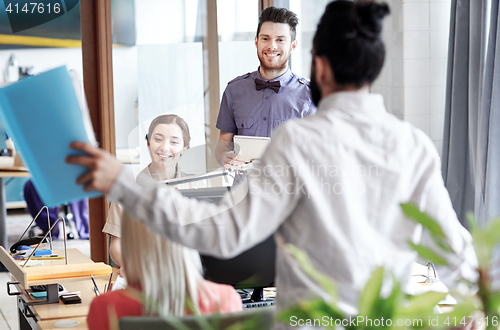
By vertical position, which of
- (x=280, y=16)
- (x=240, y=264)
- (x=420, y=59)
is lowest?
(x=240, y=264)

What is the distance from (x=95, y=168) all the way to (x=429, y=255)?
530mm

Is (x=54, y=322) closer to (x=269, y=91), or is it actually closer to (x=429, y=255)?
(x=429, y=255)

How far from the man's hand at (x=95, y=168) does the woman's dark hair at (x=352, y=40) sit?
16.2 inches

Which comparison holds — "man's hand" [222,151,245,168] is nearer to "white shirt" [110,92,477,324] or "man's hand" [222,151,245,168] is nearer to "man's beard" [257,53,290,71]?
"white shirt" [110,92,477,324]

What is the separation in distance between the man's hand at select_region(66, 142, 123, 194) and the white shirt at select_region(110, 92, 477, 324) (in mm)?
16

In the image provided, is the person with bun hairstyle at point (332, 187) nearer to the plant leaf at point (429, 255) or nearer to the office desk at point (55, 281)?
the plant leaf at point (429, 255)

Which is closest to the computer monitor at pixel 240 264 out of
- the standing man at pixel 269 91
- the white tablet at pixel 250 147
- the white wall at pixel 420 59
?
the white tablet at pixel 250 147

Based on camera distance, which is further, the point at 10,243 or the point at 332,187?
the point at 10,243

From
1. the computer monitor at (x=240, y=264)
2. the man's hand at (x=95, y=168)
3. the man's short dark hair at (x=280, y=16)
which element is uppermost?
the man's short dark hair at (x=280, y=16)

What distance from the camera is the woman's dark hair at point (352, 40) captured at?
3.32ft

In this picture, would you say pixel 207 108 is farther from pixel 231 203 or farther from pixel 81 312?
pixel 231 203

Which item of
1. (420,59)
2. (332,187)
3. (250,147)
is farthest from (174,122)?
(420,59)

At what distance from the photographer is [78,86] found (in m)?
0.96

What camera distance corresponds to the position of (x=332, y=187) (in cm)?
99
